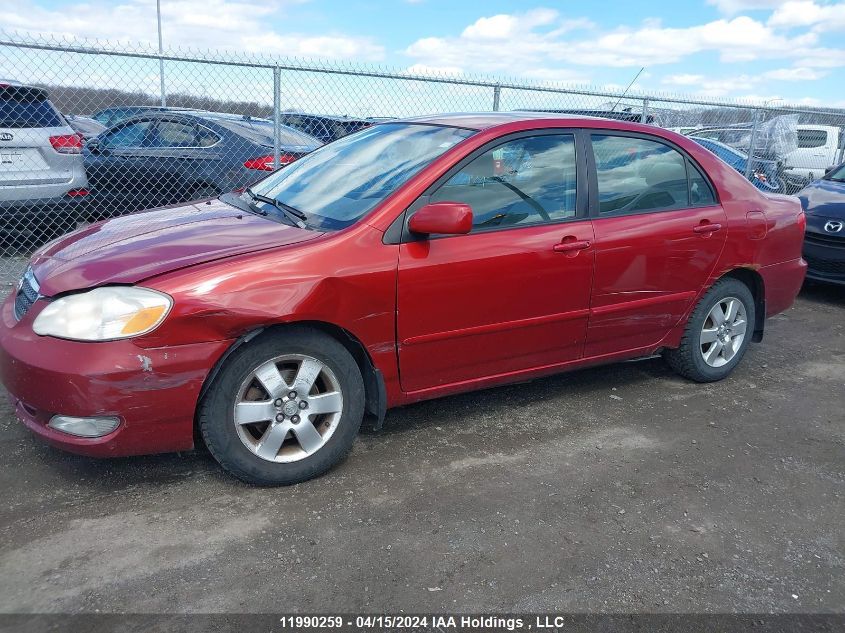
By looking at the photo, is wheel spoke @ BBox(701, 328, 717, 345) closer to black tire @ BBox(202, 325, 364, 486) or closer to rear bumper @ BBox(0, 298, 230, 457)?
black tire @ BBox(202, 325, 364, 486)

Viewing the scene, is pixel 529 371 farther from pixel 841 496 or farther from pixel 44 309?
pixel 44 309

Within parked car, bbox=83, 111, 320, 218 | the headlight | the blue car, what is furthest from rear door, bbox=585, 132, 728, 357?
the blue car

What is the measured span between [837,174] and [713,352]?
4928 millimetres

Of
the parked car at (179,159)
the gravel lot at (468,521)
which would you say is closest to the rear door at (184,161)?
the parked car at (179,159)

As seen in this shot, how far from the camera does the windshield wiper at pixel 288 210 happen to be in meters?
3.47

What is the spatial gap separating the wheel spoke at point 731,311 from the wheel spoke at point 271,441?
3.04m

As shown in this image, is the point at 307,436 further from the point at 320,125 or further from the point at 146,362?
the point at 320,125

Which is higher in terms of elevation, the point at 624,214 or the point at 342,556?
the point at 624,214

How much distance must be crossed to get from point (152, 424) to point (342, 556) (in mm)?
944

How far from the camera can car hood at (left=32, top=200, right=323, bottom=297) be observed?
298 centimetres

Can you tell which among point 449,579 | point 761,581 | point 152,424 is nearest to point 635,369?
point 761,581

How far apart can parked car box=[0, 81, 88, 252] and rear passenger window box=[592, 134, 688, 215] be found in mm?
5424

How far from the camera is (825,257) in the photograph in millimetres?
7152

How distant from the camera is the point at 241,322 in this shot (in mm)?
2939
